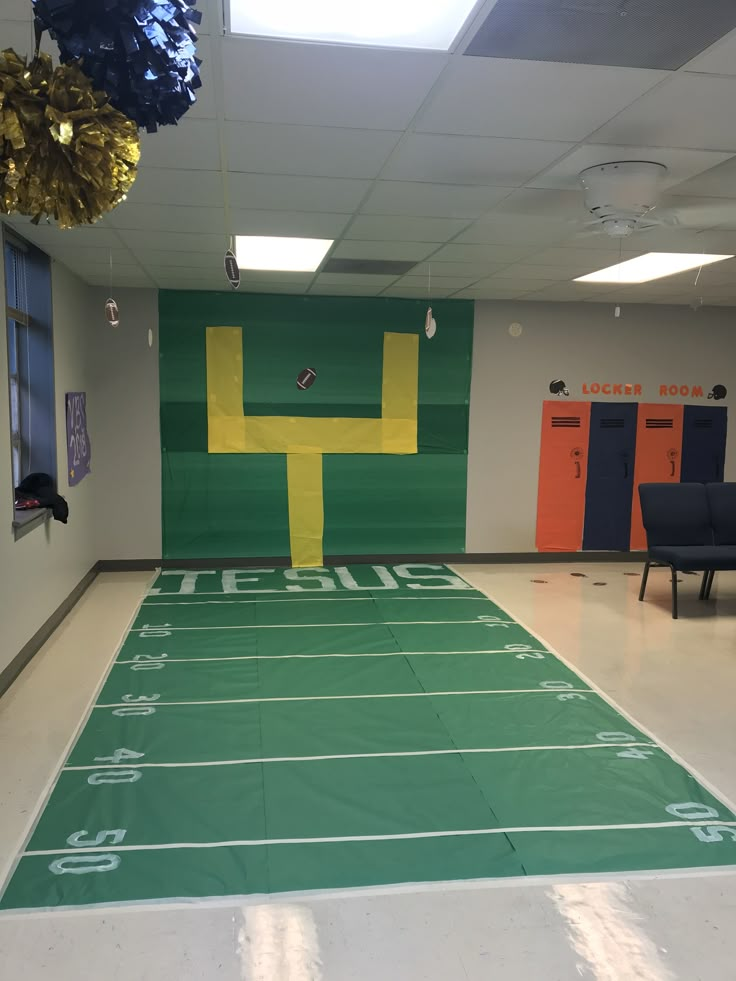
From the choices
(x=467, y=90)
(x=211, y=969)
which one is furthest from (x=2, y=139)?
(x=211, y=969)

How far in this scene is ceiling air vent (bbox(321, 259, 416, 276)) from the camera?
542 centimetres

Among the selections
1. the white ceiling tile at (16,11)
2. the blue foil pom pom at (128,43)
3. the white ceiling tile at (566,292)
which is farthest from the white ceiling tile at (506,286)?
the blue foil pom pom at (128,43)

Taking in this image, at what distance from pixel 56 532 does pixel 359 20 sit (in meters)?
4.21

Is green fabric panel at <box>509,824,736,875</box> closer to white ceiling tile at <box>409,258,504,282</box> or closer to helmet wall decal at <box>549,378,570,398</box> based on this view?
white ceiling tile at <box>409,258,504,282</box>

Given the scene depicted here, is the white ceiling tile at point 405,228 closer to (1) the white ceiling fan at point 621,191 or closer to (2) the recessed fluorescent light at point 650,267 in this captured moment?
(1) the white ceiling fan at point 621,191

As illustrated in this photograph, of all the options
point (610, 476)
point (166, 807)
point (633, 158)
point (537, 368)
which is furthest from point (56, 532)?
point (610, 476)

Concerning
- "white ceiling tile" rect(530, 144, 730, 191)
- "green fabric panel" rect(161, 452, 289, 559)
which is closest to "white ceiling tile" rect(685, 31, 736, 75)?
"white ceiling tile" rect(530, 144, 730, 191)

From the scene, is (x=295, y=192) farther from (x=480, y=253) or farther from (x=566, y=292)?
(x=566, y=292)

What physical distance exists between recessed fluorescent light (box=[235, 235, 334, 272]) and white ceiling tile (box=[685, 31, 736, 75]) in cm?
273

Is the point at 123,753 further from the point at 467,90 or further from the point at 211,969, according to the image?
the point at 467,90

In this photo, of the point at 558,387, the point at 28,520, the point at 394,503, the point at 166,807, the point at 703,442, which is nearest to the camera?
the point at 166,807

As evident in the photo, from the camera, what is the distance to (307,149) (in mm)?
3068

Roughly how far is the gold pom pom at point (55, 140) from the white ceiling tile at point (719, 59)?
1.87 m

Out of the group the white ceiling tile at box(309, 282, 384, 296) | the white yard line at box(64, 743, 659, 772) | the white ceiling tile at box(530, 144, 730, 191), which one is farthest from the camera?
the white ceiling tile at box(309, 282, 384, 296)
